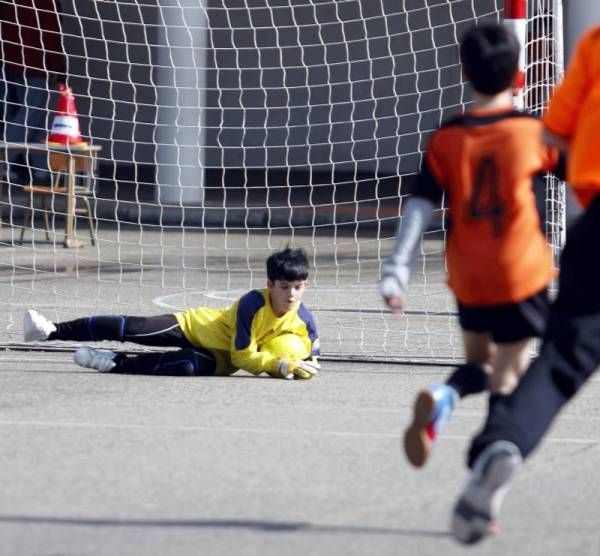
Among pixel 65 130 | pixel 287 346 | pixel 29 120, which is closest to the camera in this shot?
pixel 287 346

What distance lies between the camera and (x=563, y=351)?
15.4 ft

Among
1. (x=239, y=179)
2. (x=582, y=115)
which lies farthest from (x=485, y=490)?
(x=239, y=179)

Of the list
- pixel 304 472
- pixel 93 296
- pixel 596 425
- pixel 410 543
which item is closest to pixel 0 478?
pixel 304 472

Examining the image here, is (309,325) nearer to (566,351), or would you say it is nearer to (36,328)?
(36,328)

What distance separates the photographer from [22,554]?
4.70m

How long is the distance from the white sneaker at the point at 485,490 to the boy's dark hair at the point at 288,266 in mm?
3328

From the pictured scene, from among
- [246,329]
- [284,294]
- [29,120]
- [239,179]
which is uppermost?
[284,294]

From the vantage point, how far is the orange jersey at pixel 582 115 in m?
4.76

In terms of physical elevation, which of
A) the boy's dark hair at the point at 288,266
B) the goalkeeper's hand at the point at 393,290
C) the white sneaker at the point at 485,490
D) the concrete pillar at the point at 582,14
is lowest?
the boy's dark hair at the point at 288,266

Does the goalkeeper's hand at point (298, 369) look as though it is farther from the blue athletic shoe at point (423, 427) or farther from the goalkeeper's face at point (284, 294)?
the blue athletic shoe at point (423, 427)

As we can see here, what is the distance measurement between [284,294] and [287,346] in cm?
30

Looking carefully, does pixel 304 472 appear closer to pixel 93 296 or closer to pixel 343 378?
pixel 343 378

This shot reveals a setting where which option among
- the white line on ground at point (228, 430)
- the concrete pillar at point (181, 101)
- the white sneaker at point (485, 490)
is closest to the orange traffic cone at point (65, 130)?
the concrete pillar at point (181, 101)

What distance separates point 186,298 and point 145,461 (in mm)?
5602
